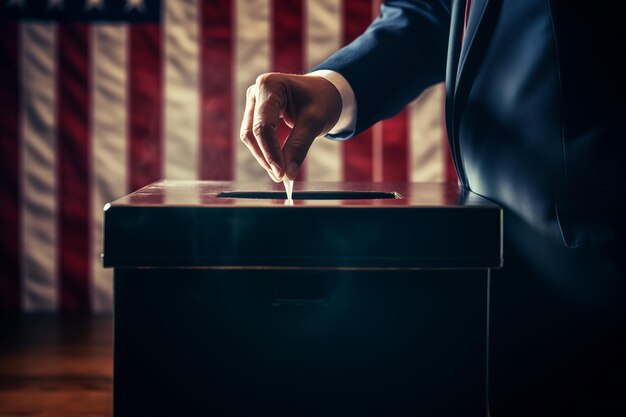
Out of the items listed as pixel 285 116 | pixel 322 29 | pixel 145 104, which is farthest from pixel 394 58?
pixel 145 104

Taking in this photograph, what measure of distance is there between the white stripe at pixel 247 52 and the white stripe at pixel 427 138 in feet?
1.61

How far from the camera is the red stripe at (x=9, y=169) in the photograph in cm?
220

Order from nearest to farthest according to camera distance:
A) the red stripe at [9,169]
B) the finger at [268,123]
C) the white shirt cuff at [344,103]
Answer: the finger at [268,123] → the white shirt cuff at [344,103] → the red stripe at [9,169]

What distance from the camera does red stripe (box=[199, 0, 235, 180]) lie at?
7.30 feet

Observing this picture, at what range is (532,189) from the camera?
2.05 ft

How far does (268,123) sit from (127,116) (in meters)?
1.68

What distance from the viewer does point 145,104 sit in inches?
88.6

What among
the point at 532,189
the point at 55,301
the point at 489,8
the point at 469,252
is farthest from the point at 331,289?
the point at 55,301

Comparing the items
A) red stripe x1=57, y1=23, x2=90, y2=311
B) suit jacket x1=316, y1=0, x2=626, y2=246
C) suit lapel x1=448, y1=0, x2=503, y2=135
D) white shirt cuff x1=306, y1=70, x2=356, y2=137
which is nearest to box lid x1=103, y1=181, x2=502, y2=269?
suit jacket x1=316, y1=0, x2=626, y2=246

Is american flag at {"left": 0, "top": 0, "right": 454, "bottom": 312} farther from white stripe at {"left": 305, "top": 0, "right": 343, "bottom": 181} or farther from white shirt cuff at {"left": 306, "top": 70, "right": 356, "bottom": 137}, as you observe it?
white shirt cuff at {"left": 306, "top": 70, "right": 356, "bottom": 137}

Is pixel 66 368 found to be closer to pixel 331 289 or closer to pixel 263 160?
pixel 263 160

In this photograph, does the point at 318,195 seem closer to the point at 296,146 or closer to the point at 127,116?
the point at 296,146

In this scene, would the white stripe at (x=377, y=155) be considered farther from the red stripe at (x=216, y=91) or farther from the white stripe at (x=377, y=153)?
the red stripe at (x=216, y=91)

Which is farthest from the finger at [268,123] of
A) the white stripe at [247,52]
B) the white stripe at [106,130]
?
the white stripe at [106,130]
